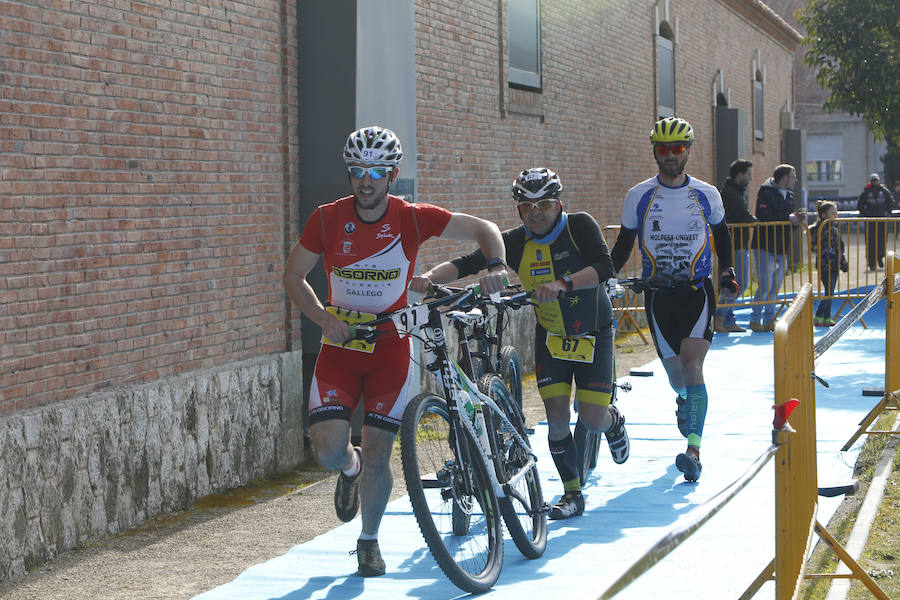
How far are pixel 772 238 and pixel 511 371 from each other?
1045cm

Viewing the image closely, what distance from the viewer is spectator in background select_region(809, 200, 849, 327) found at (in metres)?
17.2

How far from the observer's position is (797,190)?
3338 centimetres

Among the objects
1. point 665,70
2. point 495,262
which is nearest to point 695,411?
point 495,262

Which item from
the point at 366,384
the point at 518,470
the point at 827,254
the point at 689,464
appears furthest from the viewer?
the point at 827,254

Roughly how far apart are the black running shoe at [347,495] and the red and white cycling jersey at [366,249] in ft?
2.75

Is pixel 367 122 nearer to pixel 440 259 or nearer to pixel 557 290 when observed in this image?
pixel 440 259

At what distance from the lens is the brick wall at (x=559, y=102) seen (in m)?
12.6

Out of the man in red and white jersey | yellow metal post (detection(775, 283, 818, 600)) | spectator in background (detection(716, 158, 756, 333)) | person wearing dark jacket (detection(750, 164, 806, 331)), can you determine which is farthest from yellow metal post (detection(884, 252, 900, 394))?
person wearing dark jacket (detection(750, 164, 806, 331))

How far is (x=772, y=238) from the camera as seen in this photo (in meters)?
17.6

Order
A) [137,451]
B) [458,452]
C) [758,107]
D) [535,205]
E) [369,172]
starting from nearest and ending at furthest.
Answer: [458,452] → [369,172] → [535,205] → [137,451] → [758,107]

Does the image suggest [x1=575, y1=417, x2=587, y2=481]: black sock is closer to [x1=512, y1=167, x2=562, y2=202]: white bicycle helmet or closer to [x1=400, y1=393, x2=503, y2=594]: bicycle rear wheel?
[x1=512, y1=167, x2=562, y2=202]: white bicycle helmet

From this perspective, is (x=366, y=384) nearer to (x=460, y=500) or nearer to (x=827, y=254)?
(x=460, y=500)

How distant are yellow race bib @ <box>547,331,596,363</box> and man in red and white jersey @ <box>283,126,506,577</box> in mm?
1202

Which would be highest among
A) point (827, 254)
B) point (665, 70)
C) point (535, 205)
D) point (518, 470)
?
point (665, 70)
